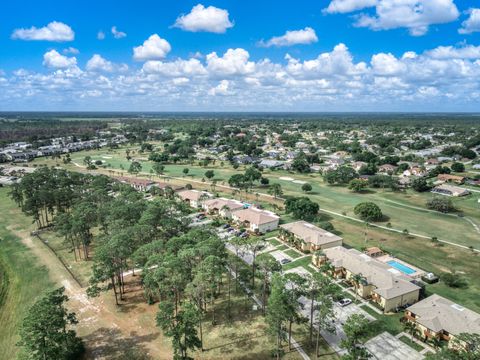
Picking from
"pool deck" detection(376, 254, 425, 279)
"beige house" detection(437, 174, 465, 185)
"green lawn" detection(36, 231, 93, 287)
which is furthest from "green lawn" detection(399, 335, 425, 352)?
"beige house" detection(437, 174, 465, 185)

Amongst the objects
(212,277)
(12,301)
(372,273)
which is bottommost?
(12,301)

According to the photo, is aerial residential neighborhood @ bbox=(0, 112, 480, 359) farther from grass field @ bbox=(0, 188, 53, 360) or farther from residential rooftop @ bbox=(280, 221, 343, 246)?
grass field @ bbox=(0, 188, 53, 360)

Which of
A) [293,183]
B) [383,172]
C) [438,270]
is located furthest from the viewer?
[383,172]

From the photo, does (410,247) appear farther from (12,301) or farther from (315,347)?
(12,301)

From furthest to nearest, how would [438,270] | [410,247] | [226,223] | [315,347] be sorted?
[226,223] → [410,247] → [438,270] → [315,347]

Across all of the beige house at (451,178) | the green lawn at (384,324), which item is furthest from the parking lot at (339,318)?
the beige house at (451,178)

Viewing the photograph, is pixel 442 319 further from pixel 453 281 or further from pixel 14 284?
pixel 14 284

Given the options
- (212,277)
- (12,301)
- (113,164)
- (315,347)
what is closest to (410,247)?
(315,347)
